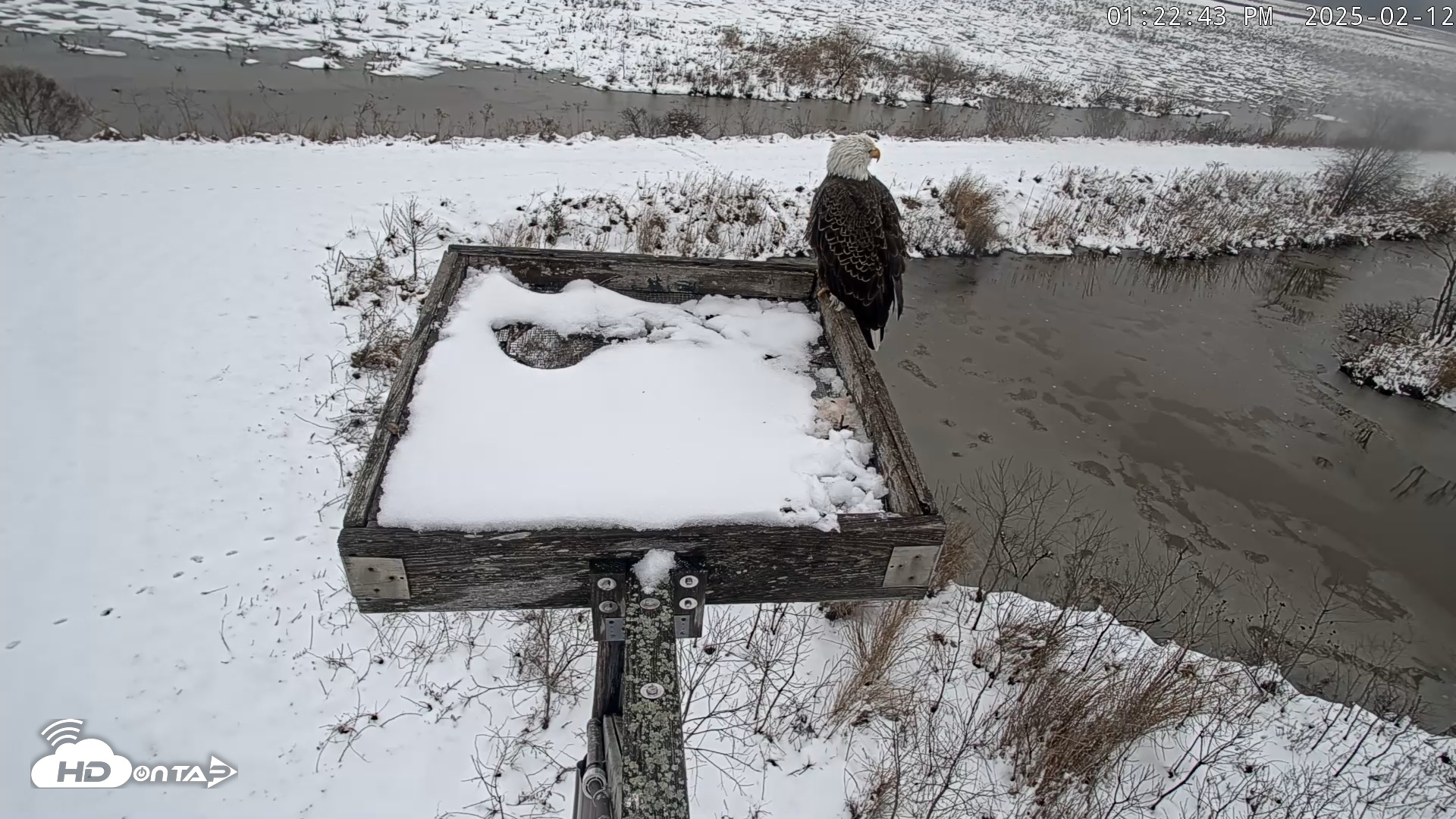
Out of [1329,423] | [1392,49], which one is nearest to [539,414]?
[1329,423]

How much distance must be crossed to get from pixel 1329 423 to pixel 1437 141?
17065 mm

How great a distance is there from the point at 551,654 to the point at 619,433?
2.17 metres

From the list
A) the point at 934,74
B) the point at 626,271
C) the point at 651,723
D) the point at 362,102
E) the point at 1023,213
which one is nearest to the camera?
the point at 651,723

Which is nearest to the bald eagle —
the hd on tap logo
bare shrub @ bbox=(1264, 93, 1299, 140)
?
the hd on tap logo

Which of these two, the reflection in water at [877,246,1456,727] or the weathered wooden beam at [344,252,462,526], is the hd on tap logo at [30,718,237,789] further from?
the reflection in water at [877,246,1456,727]

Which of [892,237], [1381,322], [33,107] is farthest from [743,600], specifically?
[33,107]

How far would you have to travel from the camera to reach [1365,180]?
13.0 m

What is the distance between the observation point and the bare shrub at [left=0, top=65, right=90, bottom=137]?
26.7ft

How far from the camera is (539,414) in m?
1.88

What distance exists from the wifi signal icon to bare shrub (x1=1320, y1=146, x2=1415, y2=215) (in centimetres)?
1814

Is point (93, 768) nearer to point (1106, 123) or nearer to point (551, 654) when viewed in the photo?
point (551, 654)

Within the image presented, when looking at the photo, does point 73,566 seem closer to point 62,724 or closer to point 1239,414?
point 62,724

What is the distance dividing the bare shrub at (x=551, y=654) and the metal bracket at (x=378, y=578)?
187 cm

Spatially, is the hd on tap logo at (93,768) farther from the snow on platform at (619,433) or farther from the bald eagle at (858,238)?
the bald eagle at (858,238)
